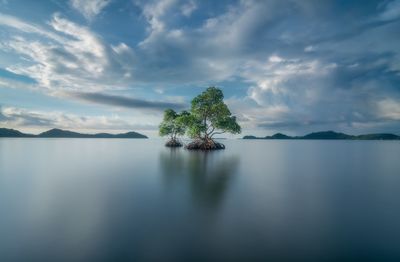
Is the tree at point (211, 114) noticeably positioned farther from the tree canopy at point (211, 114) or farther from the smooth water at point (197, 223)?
the smooth water at point (197, 223)

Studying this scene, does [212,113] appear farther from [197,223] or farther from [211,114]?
[197,223]

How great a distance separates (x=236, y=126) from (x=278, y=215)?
50521mm

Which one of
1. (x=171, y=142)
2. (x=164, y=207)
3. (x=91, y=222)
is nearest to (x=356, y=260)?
(x=164, y=207)

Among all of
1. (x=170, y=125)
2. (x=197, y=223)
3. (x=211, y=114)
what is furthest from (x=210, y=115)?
(x=197, y=223)

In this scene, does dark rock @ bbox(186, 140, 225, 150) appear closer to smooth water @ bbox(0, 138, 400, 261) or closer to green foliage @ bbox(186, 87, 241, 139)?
green foliage @ bbox(186, 87, 241, 139)

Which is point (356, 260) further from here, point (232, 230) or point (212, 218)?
point (212, 218)

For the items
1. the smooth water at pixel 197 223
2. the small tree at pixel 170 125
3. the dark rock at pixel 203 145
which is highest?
the small tree at pixel 170 125

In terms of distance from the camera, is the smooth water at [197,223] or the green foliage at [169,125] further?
Result: the green foliage at [169,125]

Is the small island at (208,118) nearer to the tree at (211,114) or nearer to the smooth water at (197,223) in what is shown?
the tree at (211,114)

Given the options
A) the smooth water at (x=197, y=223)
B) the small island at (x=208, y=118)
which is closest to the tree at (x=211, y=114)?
the small island at (x=208, y=118)

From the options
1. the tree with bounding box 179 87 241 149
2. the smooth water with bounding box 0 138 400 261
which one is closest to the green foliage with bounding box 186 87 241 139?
the tree with bounding box 179 87 241 149

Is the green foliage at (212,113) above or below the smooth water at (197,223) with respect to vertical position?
above

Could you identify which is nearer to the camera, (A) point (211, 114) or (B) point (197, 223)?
(B) point (197, 223)

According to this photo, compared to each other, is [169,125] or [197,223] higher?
[169,125]
